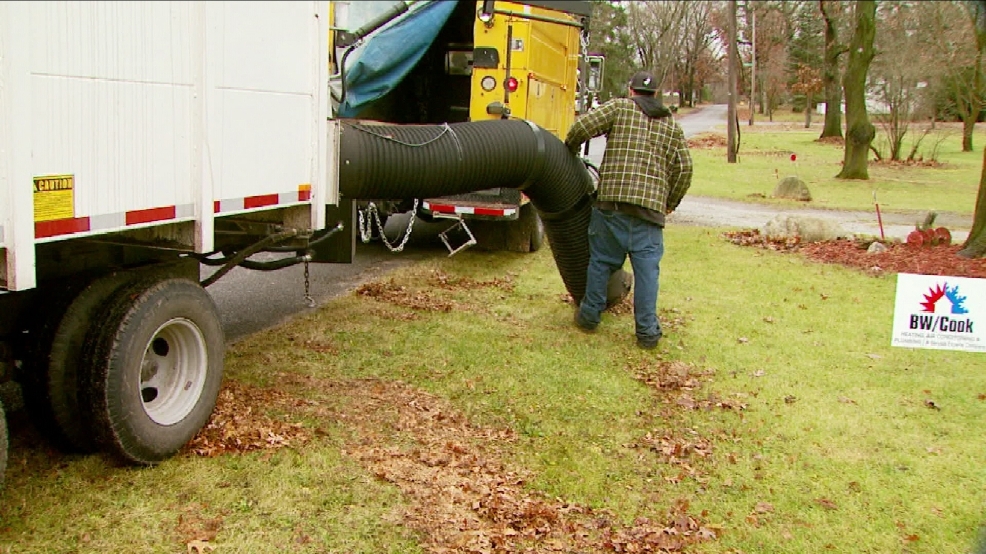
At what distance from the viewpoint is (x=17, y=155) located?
3088 mm

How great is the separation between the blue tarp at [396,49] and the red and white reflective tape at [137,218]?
5.02 metres

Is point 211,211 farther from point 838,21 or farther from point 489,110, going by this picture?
point 838,21

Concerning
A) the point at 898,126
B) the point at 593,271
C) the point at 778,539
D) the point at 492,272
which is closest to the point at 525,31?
the point at 492,272

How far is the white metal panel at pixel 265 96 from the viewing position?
402cm

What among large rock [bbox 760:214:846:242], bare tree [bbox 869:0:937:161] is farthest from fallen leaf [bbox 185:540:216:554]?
bare tree [bbox 869:0:937:161]

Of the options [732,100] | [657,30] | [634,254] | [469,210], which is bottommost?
[634,254]

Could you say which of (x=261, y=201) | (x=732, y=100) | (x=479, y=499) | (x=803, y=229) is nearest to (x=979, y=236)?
(x=803, y=229)

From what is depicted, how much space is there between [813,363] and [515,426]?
2870mm

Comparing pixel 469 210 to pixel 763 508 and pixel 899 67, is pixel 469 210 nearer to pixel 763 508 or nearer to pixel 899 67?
pixel 763 508

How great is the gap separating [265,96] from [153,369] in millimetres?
1444

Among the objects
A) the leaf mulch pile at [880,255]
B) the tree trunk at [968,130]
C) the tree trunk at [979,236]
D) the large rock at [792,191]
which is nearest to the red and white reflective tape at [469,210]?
the leaf mulch pile at [880,255]

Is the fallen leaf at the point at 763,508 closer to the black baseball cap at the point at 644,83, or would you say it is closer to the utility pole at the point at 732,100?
the black baseball cap at the point at 644,83

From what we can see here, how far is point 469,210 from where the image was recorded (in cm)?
948

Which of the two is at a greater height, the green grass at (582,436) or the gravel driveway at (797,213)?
the gravel driveway at (797,213)
